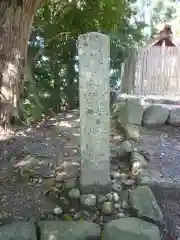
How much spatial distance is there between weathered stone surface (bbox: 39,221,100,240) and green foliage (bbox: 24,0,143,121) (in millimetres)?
4690

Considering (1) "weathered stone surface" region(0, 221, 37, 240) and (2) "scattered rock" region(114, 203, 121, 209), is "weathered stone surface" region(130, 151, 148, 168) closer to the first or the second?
(2) "scattered rock" region(114, 203, 121, 209)

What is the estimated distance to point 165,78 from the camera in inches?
313

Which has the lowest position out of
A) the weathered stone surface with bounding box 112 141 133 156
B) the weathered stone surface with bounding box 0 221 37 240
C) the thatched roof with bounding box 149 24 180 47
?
the weathered stone surface with bounding box 0 221 37 240

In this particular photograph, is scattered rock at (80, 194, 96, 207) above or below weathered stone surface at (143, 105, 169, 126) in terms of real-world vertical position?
below

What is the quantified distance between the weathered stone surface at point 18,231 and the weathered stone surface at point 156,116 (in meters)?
3.43

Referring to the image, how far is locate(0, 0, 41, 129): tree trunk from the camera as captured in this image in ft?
16.3

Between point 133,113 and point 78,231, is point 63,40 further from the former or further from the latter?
point 78,231

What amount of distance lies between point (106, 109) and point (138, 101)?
2838 mm

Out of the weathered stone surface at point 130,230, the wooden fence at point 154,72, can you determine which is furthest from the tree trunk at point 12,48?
the wooden fence at point 154,72

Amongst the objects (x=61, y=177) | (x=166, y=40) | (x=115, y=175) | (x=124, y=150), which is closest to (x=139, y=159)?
(x=124, y=150)

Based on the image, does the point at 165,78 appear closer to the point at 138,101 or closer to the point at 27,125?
the point at 138,101

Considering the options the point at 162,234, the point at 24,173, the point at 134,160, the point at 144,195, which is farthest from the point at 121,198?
the point at 24,173

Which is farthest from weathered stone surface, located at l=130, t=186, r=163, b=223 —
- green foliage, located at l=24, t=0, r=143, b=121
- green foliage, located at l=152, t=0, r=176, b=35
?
green foliage, located at l=152, t=0, r=176, b=35

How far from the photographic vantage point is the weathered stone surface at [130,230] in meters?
2.61
